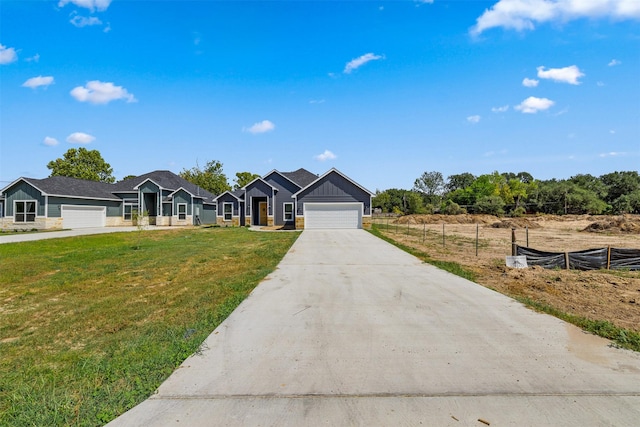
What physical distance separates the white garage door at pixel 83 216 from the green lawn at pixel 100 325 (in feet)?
56.7

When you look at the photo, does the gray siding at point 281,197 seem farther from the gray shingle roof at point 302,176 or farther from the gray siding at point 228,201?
the gray siding at point 228,201

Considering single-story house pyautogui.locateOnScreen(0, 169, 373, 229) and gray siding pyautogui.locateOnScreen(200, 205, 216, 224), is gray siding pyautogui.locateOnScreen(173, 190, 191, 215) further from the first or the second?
gray siding pyautogui.locateOnScreen(200, 205, 216, 224)

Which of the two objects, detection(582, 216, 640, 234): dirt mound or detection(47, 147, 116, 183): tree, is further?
detection(47, 147, 116, 183): tree

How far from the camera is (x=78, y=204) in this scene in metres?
26.2

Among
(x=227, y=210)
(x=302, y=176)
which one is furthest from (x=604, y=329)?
(x=227, y=210)

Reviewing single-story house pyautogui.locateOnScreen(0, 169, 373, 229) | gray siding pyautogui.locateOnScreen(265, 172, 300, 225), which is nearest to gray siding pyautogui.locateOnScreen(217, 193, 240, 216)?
single-story house pyautogui.locateOnScreen(0, 169, 373, 229)

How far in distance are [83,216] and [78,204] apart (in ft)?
3.82

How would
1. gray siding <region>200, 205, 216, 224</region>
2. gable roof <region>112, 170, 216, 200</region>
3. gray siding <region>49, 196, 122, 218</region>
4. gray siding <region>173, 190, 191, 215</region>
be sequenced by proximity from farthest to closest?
gray siding <region>200, 205, 216, 224</region>, gray siding <region>173, 190, 191, 215</region>, gable roof <region>112, 170, 216, 200</region>, gray siding <region>49, 196, 122, 218</region>

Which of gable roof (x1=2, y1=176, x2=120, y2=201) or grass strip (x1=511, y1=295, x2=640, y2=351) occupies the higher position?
gable roof (x1=2, y1=176, x2=120, y2=201)

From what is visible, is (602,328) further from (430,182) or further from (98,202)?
(430,182)

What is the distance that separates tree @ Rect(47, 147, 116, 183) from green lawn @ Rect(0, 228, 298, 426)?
46302 mm

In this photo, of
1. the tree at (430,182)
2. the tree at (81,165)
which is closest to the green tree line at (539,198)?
the tree at (430,182)

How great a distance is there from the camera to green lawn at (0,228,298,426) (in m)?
2.83

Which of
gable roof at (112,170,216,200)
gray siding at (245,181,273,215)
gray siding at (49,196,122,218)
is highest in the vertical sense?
gable roof at (112,170,216,200)
